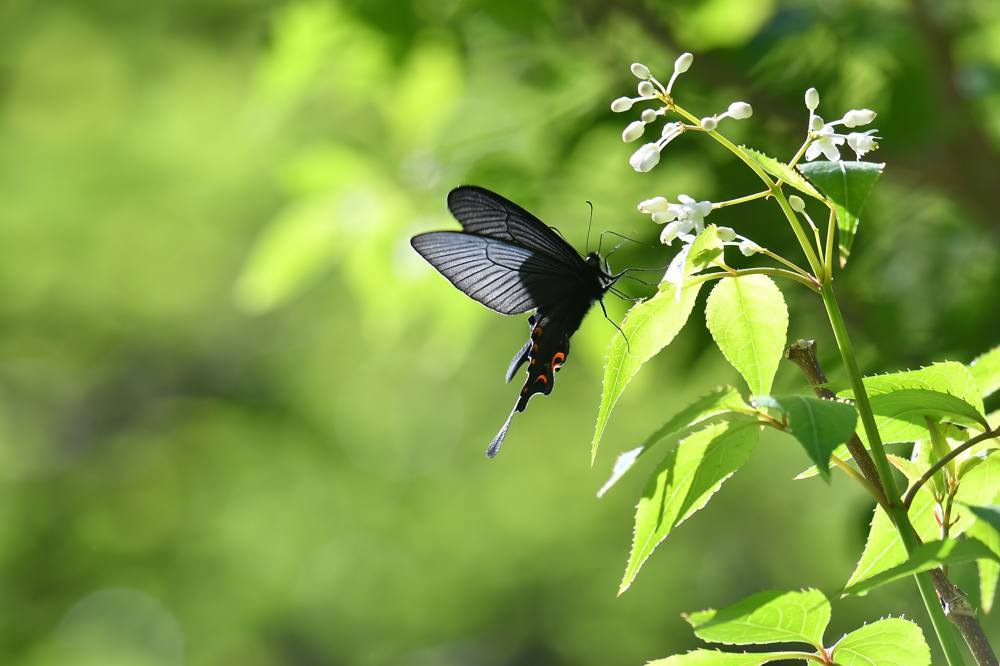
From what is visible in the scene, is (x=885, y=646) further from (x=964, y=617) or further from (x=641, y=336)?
(x=641, y=336)

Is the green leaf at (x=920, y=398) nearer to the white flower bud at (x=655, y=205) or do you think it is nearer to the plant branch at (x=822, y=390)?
the plant branch at (x=822, y=390)

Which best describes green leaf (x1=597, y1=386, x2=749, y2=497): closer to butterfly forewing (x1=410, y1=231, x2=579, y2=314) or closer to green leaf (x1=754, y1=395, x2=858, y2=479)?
green leaf (x1=754, y1=395, x2=858, y2=479)

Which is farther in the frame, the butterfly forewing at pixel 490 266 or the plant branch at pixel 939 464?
the butterfly forewing at pixel 490 266

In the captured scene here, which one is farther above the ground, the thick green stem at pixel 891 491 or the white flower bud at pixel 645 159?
the white flower bud at pixel 645 159

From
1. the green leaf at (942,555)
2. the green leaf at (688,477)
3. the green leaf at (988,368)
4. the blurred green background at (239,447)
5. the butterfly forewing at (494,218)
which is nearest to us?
the green leaf at (942,555)

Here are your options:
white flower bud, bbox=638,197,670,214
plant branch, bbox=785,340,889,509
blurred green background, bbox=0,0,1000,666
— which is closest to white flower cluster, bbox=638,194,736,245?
white flower bud, bbox=638,197,670,214

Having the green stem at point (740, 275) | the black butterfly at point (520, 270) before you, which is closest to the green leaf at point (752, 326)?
the green stem at point (740, 275)

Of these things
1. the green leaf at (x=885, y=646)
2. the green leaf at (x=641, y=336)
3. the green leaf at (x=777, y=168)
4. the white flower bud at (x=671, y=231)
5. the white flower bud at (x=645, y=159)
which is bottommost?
the green leaf at (x=885, y=646)

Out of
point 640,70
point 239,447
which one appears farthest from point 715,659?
point 239,447
